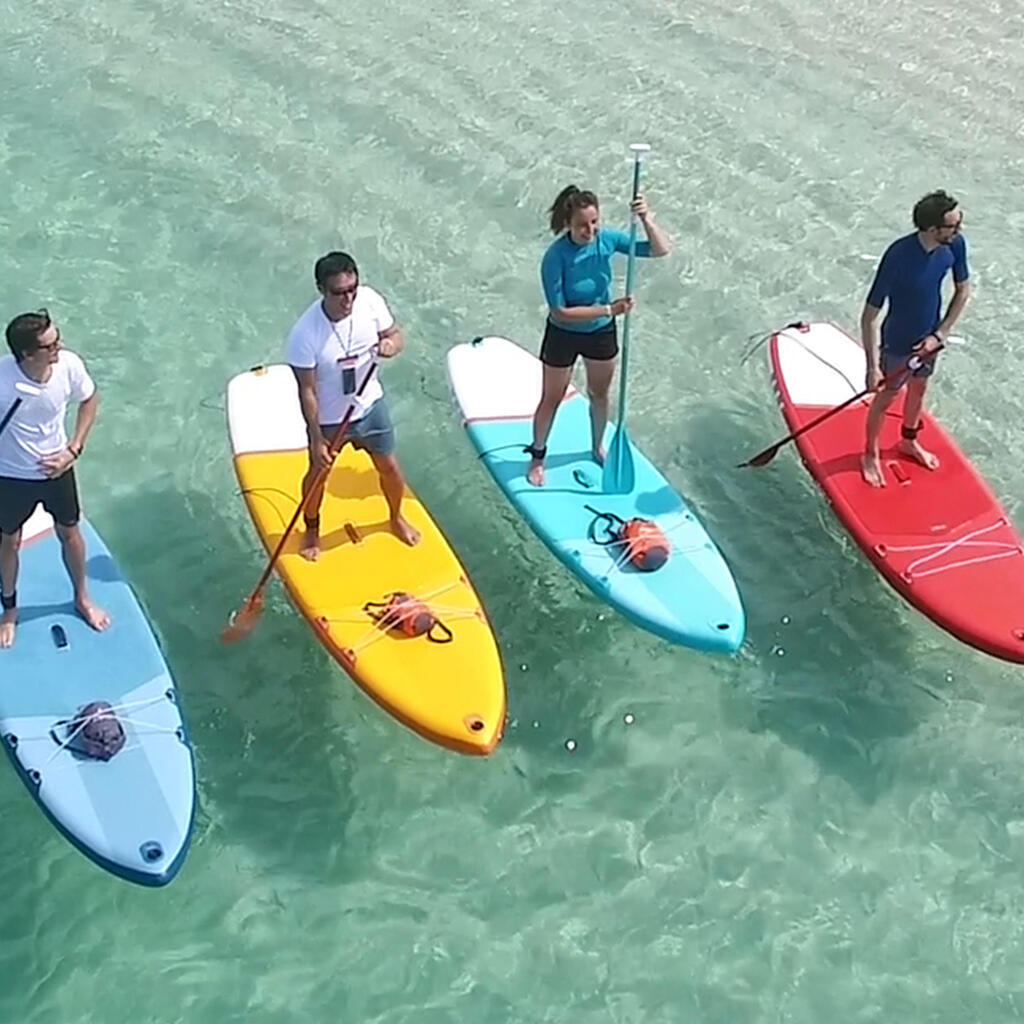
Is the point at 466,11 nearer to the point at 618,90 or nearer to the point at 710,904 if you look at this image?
the point at 618,90

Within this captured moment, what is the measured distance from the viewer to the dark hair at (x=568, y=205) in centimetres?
741

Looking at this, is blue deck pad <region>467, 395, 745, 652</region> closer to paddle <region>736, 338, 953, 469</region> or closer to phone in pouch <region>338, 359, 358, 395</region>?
paddle <region>736, 338, 953, 469</region>

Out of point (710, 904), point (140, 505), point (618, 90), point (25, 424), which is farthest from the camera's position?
point (618, 90)

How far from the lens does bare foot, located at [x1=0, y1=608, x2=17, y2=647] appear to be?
7363 mm

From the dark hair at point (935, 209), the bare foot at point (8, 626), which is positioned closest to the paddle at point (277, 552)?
the bare foot at point (8, 626)

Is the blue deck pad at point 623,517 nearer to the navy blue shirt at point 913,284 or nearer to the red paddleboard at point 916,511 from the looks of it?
the red paddleboard at point 916,511

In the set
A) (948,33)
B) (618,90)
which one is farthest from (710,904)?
(948,33)

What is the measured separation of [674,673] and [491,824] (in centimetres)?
137

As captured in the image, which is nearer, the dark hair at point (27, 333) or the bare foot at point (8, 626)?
the dark hair at point (27, 333)

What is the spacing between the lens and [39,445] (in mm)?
6844

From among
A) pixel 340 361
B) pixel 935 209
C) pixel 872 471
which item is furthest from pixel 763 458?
pixel 340 361

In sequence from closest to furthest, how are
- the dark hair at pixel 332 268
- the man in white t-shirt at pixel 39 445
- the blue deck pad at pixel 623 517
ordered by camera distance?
the man in white t-shirt at pixel 39 445 → the dark hair at pixel 332 268 → the blue deck pad at pixel 623 517

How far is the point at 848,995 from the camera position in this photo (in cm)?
691

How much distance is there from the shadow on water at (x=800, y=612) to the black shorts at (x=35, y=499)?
3.54m
